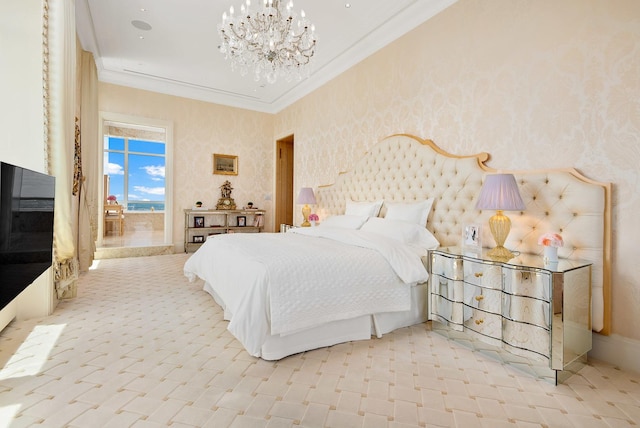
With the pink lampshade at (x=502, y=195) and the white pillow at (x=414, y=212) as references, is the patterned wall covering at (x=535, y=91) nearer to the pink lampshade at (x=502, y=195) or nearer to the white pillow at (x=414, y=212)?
the pink lampshade at (x=502, y=195)

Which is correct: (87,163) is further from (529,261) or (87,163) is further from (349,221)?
(529,261)

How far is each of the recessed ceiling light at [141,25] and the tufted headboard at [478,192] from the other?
125 inches

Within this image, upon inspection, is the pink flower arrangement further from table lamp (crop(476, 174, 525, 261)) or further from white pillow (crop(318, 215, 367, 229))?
white pillow (crop(318, 215, 367, 229))

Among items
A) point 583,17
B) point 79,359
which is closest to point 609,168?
point 583,17

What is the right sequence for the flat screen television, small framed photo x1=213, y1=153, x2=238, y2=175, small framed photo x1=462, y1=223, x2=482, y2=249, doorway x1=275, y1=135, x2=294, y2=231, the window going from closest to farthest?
1. the flat screen television
2. small framed photo x1=462, y1=223, x2=482, y2=249
3. small framed photo x1=213, y1=153, x2=238, y2=175
4. doorway x1=275, y1=135, x2=294, y2=231
5. the window

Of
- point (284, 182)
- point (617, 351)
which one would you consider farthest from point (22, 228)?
point (284, 182)

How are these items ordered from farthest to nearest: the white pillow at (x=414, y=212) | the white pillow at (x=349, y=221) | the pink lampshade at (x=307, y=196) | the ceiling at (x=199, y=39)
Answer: the pink lampshade at (x=307, y=196)
the white pillow at (x=349, y=221)
the ceiling at (x=199, y=39)
the white pillow at (x=414, y=212)

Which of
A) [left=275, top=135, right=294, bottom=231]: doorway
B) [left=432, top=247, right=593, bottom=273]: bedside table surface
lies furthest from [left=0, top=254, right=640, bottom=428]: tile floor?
[left=275, top=135, right=294, bottom=231]: doorway

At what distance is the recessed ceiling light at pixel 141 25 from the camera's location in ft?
12.4

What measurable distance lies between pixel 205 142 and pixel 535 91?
5471mm

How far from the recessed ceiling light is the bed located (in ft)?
9.51

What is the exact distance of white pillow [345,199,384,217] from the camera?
3.70 metres

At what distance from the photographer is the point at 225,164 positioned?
6.34m

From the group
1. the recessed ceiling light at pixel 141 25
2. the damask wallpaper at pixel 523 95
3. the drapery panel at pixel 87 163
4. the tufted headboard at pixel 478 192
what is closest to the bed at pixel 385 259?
the tufted headboard at pixel 478 192
